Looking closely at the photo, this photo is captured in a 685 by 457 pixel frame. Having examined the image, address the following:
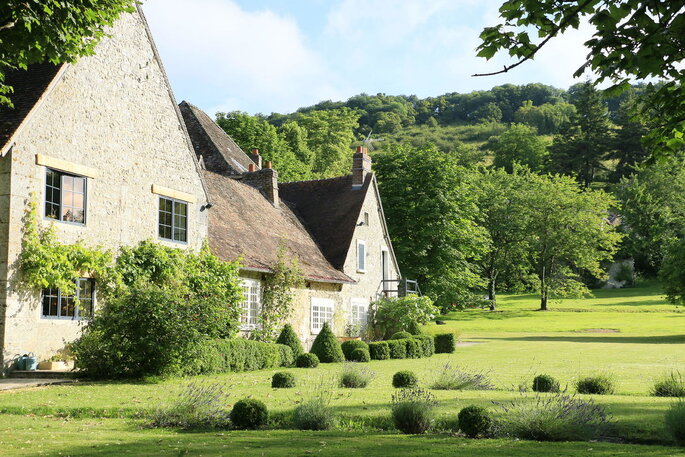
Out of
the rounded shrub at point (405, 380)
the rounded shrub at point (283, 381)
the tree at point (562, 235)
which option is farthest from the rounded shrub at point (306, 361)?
the tree at point (562, 235)

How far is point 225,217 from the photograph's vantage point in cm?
2692

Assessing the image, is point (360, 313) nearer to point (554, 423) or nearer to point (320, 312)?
point (320, 312)

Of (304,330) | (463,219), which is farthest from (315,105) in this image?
(304,330)

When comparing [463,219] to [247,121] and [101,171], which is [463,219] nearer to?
[247,121]

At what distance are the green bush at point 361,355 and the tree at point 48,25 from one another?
641 inches

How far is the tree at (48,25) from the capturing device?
35.3ft

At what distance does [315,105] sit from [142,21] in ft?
494

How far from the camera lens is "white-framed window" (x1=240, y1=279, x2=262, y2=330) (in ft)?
81.1

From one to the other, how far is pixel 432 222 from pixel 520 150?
7507cm

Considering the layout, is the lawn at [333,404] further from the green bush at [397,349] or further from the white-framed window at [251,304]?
the white-framed window at [251,304]

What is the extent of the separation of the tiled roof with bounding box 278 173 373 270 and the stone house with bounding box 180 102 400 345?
2.0 inches

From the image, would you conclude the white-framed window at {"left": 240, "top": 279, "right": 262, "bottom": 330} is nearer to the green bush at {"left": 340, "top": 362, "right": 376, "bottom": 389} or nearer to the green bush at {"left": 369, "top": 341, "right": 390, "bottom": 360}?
the green bush at {"left": 369, "top": 341, "right": 390, "bottom": 360}

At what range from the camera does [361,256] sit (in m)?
34.3

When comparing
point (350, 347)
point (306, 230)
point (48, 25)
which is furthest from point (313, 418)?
point (306, 230)
